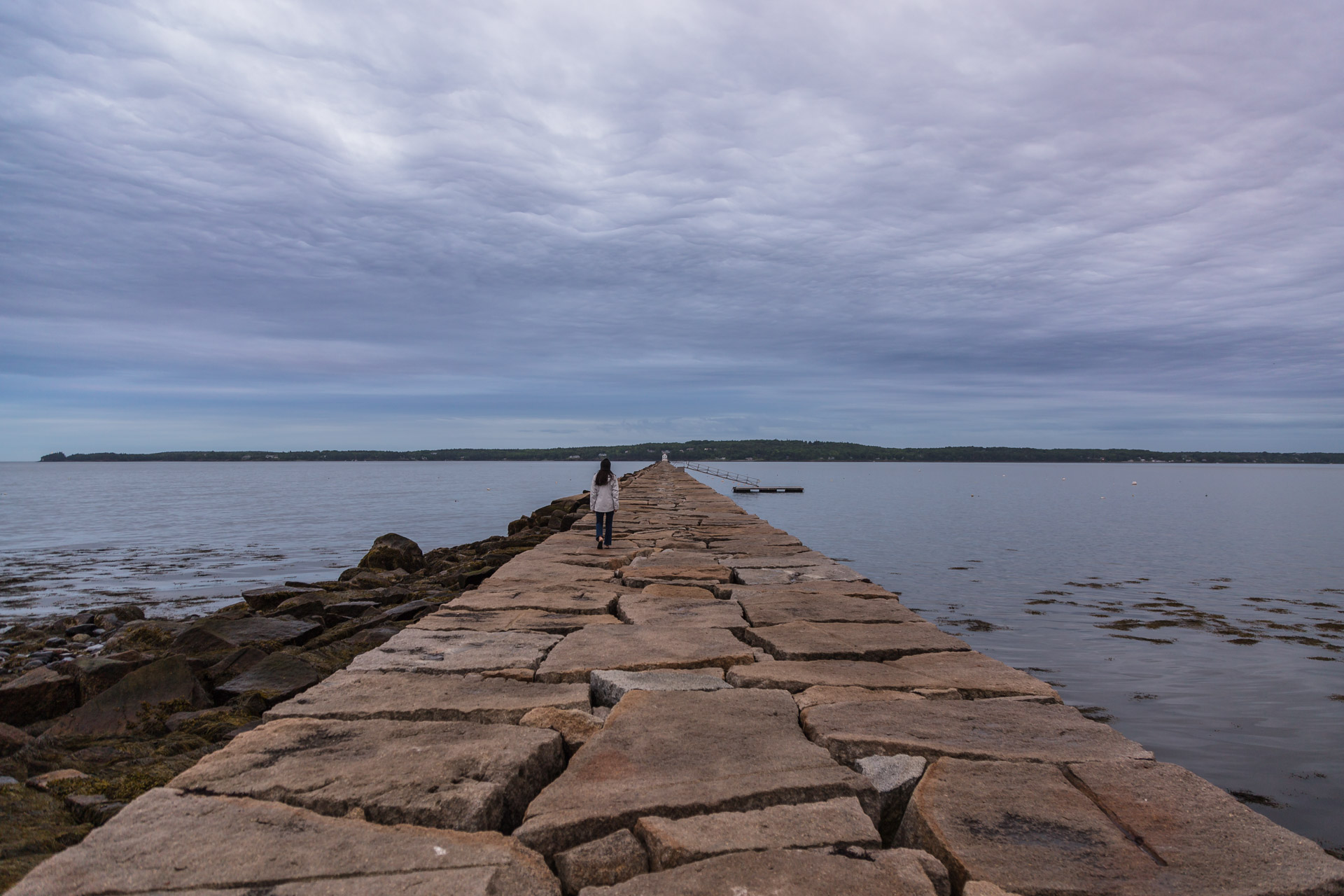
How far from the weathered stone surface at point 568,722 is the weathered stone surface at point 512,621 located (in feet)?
4.40

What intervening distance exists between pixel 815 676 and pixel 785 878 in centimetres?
157

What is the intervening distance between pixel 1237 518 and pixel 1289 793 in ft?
91.5

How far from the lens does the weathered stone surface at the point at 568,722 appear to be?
2.54 metres

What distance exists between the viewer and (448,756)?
226cm

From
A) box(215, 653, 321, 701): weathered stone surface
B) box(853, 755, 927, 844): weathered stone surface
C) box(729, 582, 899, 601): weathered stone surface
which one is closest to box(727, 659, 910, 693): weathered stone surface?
box(853, 755, 927, 844): weathered stone surface

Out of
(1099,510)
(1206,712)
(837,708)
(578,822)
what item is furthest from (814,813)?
(1099,510)

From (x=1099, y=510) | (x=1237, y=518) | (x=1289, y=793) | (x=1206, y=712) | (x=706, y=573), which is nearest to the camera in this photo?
(x=1289, y=793)

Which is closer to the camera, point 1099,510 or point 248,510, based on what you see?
point 248,510

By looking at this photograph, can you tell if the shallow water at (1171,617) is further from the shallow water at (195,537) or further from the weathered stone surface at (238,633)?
the shallow water at (195,537)

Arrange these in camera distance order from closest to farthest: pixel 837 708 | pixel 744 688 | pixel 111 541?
1. pixel 837 708
2. pixel 744 688
3. pixel 111 541

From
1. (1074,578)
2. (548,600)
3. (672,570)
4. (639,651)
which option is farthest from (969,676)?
(1074,578)

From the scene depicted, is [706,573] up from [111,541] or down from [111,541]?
up

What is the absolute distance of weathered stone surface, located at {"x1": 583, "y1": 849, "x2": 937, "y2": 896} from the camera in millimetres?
1601

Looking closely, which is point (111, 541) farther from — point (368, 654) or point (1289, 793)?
point (1289, 793)
